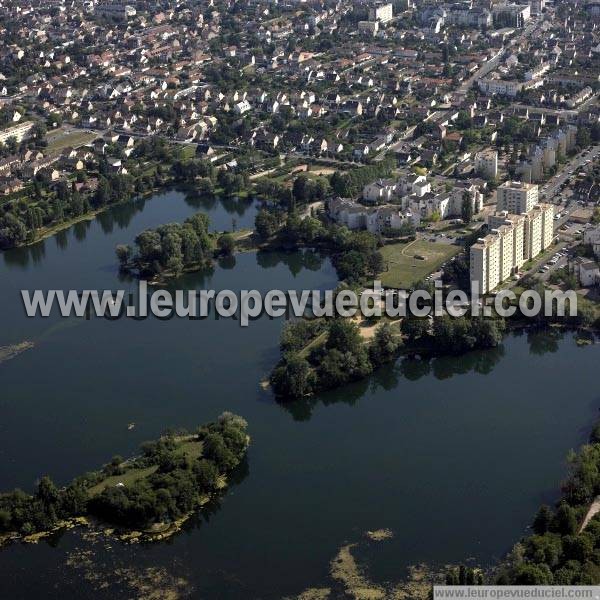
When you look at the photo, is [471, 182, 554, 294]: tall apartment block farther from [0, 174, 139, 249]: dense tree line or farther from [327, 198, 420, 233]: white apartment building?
[0, 174, 139, 249]: dense tree line

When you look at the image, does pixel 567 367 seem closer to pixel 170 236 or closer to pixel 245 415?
pixel 245 415

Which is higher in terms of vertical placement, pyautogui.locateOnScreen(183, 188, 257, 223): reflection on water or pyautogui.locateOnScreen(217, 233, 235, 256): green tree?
pyautogui.locateOnScreen(183, 188, 257, 223): reflection on water

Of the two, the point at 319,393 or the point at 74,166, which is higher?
the point at 74,166

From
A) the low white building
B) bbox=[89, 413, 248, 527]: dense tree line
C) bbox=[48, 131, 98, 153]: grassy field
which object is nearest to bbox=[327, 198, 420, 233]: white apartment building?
the low white building

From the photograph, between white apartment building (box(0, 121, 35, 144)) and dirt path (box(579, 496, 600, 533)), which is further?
white apartment building (box(0, 121, 35, 144))

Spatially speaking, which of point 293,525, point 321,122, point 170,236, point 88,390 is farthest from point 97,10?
point 293,525

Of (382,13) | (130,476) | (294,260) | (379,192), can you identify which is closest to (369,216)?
(379,192)

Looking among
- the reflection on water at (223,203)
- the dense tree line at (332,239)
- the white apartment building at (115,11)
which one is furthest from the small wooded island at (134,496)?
the white apartment building at (115,11)
